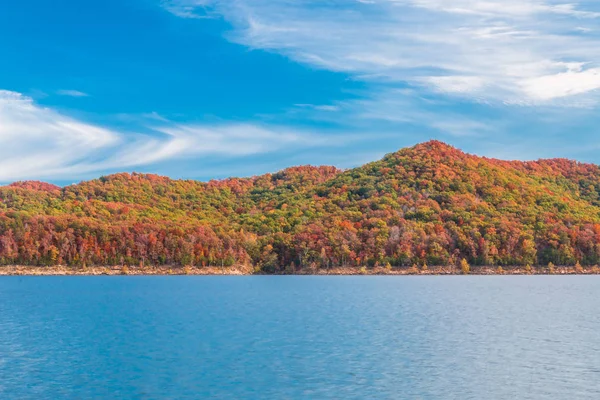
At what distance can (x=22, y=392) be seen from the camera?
35.9m

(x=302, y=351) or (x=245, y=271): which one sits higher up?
(x=245, y=271)

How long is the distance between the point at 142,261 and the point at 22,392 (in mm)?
158572

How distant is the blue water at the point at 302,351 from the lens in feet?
121


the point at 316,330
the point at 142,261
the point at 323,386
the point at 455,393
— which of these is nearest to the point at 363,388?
the point at 323,386

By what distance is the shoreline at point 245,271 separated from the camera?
600 ft

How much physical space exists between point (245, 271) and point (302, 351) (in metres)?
150

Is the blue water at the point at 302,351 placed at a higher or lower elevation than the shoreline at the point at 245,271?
lower

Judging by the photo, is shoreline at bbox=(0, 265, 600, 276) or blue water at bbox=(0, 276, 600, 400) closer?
blue water at bbox=(0, 276, 600, 400)

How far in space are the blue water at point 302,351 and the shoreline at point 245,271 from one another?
98198 mm

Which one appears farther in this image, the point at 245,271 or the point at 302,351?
the point at 245,271

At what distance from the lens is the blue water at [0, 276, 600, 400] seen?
37031 millimetres

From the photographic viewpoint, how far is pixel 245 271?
19675cm

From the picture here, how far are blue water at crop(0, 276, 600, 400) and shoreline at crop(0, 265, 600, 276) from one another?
98.2m

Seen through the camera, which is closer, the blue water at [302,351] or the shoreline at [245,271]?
the blue water at [302,351]
